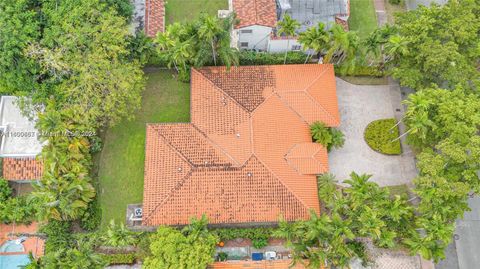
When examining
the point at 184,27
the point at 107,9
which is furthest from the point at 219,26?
the point at 107,9

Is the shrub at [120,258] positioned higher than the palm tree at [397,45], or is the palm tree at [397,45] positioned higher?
the palm tree at [397,45]

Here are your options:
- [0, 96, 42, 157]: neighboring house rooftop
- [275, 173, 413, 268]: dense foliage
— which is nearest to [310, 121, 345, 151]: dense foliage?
[275, 173, 413, 268]: dense foliage

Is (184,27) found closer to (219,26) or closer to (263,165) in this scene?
(219,26)

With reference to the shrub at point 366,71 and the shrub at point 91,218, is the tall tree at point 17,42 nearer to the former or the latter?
the shrub at point 91,218

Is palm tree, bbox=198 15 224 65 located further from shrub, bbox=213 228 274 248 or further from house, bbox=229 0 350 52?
shrub, bbox=213 228 274 248

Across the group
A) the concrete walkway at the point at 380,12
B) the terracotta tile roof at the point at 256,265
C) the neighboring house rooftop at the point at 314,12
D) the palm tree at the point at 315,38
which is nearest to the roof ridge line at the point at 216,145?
the terracotta tile roof at the point at 256,265

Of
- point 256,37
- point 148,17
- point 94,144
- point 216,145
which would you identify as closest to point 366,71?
point 256,37
